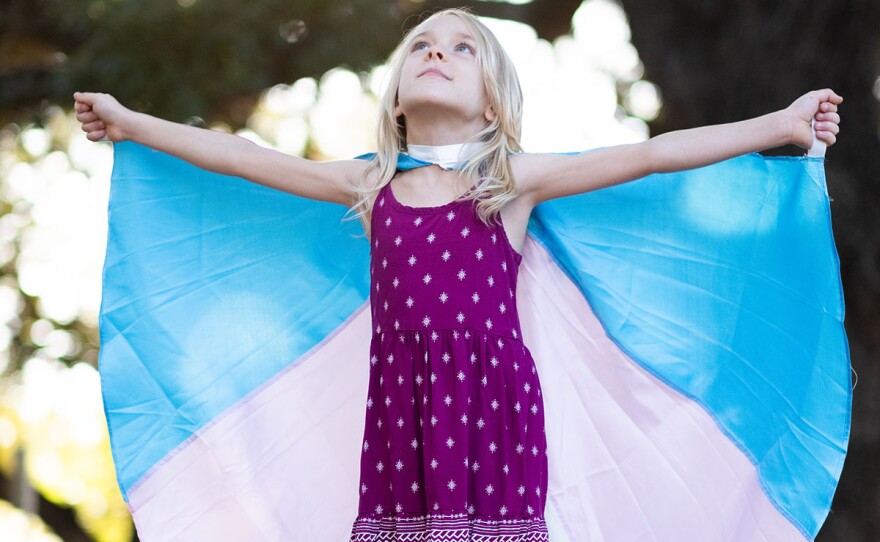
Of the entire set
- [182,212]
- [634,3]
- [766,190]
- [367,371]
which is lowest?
[367,371]

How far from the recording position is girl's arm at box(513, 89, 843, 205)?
2910 mm

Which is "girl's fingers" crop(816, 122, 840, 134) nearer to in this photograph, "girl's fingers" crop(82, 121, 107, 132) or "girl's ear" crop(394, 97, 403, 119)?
"girl's ear" crop(394, 97, 403, 119)

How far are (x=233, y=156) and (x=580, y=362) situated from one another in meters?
1.16

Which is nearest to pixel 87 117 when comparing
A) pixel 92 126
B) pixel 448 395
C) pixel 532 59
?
pixel 92 126

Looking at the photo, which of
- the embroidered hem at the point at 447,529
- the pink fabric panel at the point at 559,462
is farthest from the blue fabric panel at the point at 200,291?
the embroidered hem at the point at 447,529

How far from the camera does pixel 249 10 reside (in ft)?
19.1

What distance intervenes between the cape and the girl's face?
48 centimetres

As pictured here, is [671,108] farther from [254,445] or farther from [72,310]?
[72,310]

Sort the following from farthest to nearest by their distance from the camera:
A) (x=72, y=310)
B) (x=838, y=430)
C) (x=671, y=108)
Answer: (x=72, y=310), (x=671, y=108), (x=838, y=430)

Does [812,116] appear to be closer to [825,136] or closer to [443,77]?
[825,136]

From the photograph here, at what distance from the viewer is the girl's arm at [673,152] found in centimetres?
291

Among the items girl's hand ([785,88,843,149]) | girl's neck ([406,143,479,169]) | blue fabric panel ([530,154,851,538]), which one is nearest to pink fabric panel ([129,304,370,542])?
girl's neck ([406,143,479,169])

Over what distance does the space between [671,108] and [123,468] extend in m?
3.37

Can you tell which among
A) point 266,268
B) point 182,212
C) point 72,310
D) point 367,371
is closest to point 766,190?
point 367,371
